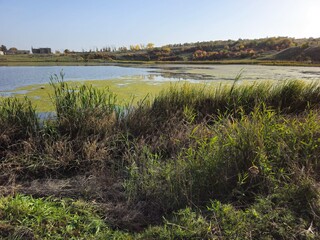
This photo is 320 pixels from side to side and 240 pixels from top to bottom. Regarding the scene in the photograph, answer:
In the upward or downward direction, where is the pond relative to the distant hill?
downward

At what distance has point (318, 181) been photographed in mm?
2738

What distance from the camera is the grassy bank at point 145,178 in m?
2.20

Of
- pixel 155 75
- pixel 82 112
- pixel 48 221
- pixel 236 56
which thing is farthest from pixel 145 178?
pixel 236 56

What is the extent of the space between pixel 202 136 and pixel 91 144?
1535 mm

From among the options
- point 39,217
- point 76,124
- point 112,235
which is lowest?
point 112,235

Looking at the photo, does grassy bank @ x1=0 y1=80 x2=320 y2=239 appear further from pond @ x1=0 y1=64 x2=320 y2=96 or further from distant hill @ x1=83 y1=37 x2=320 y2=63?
distant hill @ x1=83 y1=37 x2=320 y2=63

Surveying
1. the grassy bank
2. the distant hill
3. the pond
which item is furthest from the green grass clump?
the distant hill

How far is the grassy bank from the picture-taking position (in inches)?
86.6

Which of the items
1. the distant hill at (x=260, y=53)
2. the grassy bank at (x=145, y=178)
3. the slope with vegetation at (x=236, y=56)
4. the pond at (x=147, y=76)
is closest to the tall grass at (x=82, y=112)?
the grassy bank at (x=145, y=178)

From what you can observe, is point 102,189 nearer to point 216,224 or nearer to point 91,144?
point 91,144

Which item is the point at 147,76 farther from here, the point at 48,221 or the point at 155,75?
the point at 48,221

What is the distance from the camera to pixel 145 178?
2873mm

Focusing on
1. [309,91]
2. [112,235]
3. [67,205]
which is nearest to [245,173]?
[112,235]

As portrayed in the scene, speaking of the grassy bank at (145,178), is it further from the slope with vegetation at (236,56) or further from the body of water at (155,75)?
the slope with vegetation at (236,56)
